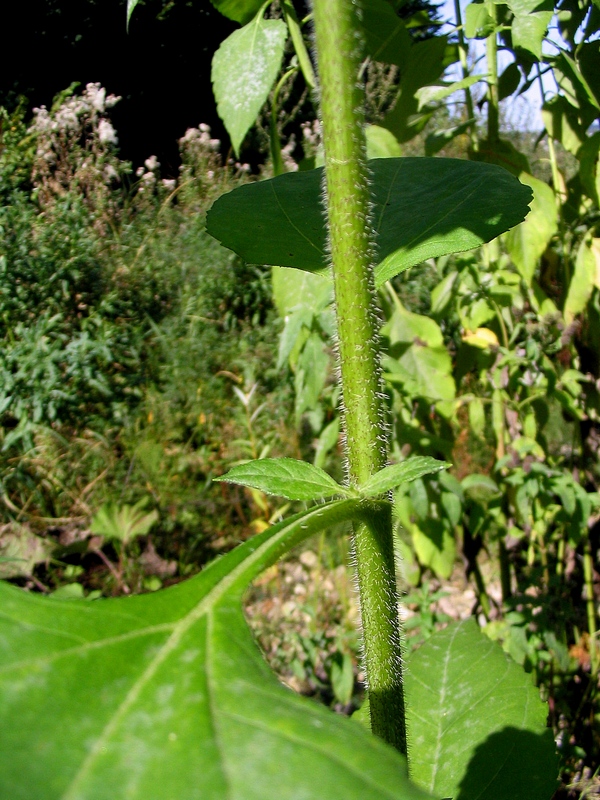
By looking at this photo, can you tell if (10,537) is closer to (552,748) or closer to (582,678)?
(582,678)

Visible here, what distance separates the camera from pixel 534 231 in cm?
133

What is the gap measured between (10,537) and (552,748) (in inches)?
92.6

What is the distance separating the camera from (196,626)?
0.29m

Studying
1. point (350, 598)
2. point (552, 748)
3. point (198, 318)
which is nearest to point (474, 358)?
point (552, 748)

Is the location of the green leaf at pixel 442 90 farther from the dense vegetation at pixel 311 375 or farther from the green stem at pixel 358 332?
the green stem at pixel 358 332

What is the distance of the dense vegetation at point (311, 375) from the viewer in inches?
56.1

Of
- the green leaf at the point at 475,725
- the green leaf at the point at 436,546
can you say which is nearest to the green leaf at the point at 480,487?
the green leaf at the point at 436,546

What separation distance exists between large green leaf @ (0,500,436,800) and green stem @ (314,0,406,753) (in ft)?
0.55

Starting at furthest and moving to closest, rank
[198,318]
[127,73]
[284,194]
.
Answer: [127,73]
[198,318]
[284,194]

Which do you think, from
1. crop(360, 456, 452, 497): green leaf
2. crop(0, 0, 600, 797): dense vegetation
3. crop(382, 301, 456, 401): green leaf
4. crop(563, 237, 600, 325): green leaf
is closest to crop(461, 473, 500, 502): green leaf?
Result: crop(0, 0, 600, 797): dense vegetation

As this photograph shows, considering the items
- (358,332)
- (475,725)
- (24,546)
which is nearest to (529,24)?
(358,332)

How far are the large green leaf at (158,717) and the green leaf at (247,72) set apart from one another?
83 centimetres

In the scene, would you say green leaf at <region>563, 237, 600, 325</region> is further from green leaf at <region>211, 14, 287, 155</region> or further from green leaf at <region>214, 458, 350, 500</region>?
green leaf at <region>214, 458, 350, 500</region>

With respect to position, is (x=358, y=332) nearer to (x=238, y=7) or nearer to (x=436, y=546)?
(x=238, y=7)
